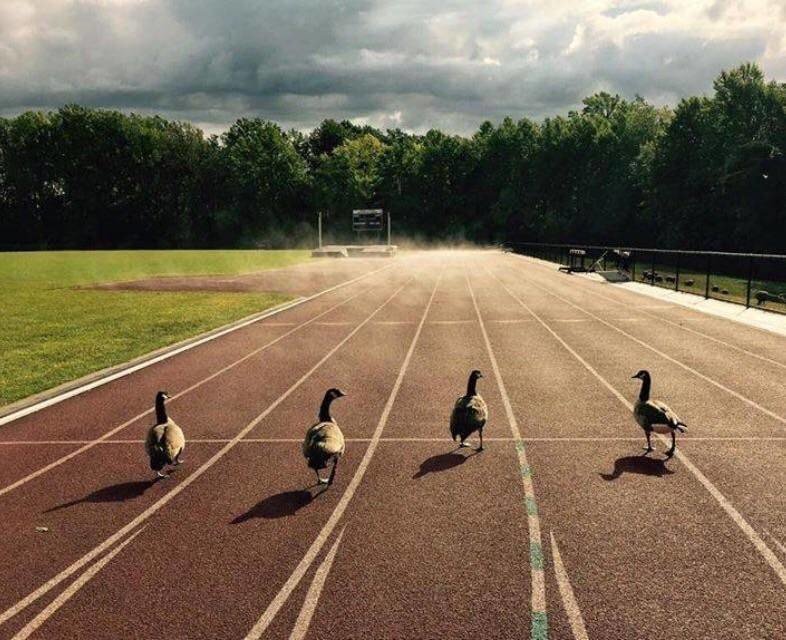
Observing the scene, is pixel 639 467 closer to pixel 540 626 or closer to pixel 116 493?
pixel 540 626

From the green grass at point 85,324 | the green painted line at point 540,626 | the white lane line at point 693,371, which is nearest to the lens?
the green painted line at point 540,626

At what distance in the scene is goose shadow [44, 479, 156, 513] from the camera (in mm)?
6844

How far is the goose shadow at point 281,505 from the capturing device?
6.43 m

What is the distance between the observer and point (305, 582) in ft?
17.1

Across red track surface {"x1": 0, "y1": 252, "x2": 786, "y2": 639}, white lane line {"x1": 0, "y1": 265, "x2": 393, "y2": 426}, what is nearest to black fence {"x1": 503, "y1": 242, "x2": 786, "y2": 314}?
red track surface {"x1": 0, "y1": 252, "x2": 786, "y2": 639}

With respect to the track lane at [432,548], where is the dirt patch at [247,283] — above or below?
above

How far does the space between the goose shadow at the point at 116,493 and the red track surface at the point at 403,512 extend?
0.03 metres

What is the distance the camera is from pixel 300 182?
11275 cm

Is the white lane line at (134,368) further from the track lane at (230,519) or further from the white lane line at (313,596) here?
→ the white lane line at (313,596)

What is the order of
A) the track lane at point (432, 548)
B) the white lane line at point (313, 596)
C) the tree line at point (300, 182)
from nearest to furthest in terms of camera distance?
the white lane line at point (313, 596) < the track lane at point (432, 548) < the tree line at point (300, 182)

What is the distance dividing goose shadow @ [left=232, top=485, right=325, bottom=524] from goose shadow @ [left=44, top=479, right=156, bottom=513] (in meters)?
1.50

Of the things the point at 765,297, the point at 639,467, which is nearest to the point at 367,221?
the point at 765,297

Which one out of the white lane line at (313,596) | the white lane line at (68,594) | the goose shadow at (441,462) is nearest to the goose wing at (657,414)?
the goose shadow at (441,462)

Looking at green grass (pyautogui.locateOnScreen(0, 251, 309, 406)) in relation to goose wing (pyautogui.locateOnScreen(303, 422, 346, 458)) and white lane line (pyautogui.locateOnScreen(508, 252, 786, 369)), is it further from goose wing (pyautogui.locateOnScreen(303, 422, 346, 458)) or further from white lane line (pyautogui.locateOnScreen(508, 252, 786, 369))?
white lane line (pyautogui.locateOnScreen(508, 252, 786, 369))
